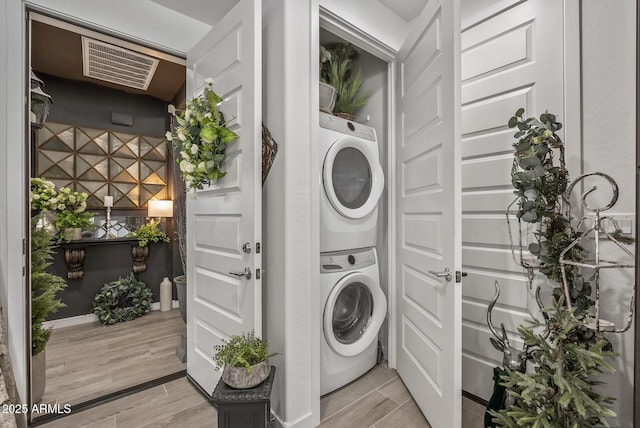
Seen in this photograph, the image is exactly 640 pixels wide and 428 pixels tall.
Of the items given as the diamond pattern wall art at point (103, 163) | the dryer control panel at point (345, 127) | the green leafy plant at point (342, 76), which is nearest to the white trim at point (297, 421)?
the dryer control panel at point (345, 127)

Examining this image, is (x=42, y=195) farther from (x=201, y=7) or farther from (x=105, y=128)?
(x=201, y=7)

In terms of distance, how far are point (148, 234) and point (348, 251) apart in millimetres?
2649

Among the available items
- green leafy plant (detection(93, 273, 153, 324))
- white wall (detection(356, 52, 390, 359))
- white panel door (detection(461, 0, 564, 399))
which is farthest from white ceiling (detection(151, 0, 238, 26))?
green leafy plant (detection(93, 273, 153, 324))

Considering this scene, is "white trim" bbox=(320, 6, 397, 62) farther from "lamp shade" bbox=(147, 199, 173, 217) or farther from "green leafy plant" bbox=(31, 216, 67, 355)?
"lamp shade" bbox=(147, 199, 173, 217)

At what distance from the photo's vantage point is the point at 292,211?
154cm

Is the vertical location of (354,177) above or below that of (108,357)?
above

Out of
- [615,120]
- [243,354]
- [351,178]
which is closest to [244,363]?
[243,354]

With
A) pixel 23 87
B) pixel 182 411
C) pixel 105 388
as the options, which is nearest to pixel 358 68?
pixel 23 87

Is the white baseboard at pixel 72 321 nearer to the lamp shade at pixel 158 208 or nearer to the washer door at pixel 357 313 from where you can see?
the lamp shade at pixel 158 208

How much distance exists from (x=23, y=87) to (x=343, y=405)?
239cm

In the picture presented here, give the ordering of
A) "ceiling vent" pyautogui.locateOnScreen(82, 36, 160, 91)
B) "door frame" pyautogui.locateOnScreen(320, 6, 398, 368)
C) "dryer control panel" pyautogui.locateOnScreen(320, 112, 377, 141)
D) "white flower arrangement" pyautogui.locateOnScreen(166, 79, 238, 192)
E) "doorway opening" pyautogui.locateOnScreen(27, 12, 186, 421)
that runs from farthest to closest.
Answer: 1. "ceiling vent" pyautogui.locateOnScreen(82, 36, 160, 91)
2. "doorway opening" pyautogui.locateOnScreen(27, 12, 186, 421)
3. "door frame" pyautogui.locateOnScreen(320, 6, 398, 368)
4. "dryer control panel" pyautogui.locateOnScreen(320, 112, 377, 141)
5. "white flower arrangement" pyautogui.locateOnScreen(166, 79, 238, 192)

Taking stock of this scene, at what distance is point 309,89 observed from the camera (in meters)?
1.60

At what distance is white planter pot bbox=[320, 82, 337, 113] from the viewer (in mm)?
1974

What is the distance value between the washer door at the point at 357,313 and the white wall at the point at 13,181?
161 centimetres
